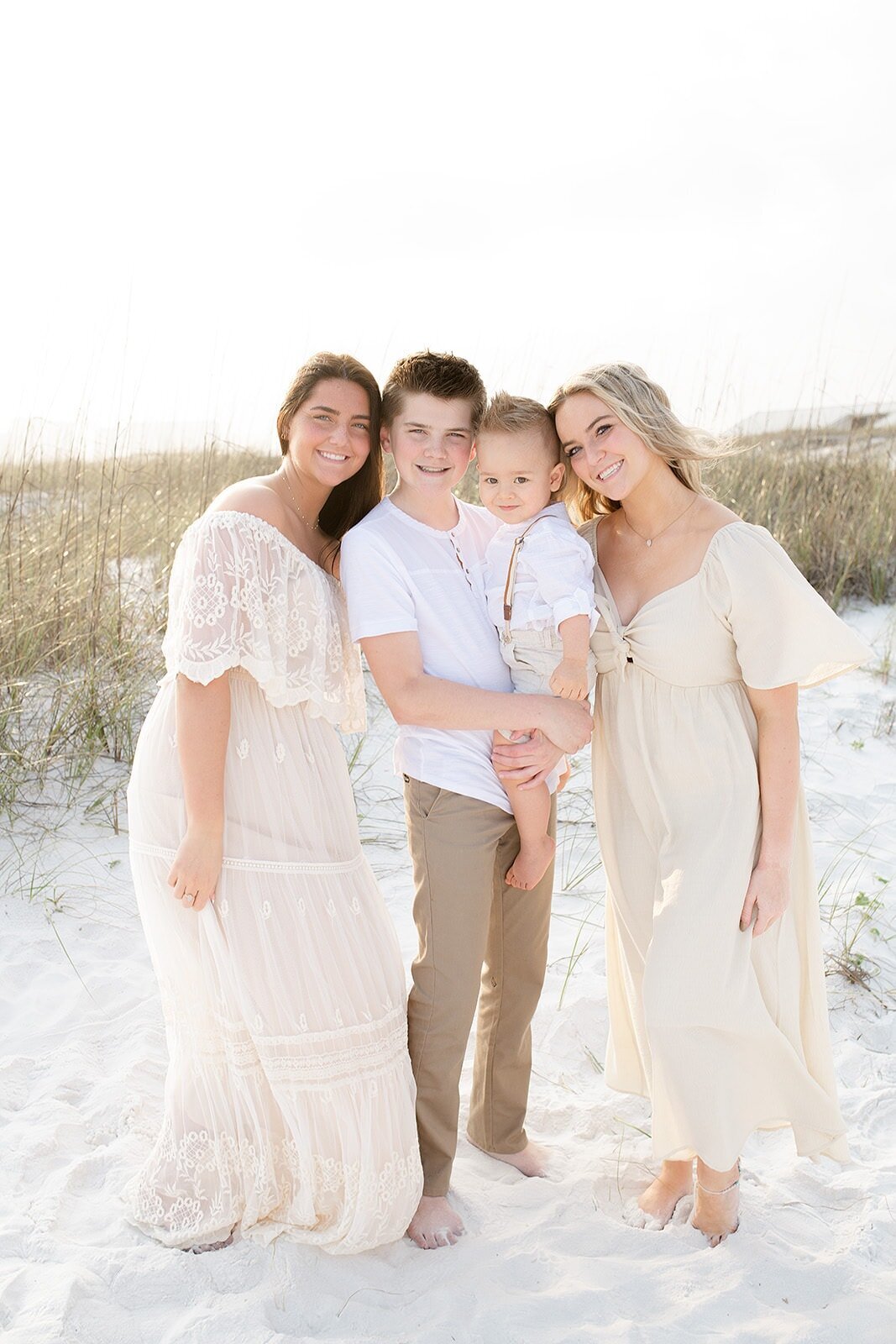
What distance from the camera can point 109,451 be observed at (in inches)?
204

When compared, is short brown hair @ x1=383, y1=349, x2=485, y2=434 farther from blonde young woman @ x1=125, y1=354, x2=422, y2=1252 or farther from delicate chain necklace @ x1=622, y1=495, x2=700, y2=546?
delicate chain necklace @ x1=622, y1=495, x2=700, y2=546

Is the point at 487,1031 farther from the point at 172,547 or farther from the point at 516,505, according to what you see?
the point at 172,547

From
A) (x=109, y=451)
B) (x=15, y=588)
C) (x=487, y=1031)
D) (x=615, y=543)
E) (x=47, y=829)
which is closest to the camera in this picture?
(x=615, y=543)

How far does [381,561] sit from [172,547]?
347 centimetres

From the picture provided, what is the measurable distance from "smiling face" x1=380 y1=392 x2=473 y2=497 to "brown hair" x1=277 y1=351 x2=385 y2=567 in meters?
0.11

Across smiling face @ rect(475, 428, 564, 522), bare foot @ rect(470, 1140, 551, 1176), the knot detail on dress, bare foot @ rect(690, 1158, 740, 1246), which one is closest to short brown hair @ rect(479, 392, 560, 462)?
smiling face @ rect(475, 428, 564, 522)

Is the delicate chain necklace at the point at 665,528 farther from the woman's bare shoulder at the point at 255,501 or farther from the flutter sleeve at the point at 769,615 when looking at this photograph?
the woman's bare shoulder at the point at 255,501

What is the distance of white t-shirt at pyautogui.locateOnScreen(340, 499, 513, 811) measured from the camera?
2279 millimetres

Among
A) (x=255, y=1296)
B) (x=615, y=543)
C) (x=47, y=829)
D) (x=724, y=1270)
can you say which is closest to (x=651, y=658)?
(x=615, y=543)

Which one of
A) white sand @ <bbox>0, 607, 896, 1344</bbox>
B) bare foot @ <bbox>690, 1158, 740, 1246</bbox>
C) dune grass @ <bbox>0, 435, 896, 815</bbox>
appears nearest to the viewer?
white sand @ <bbox>0, 607, 896, 1344</bbox>

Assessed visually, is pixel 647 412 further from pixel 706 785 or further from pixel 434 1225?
pixel 434 1225

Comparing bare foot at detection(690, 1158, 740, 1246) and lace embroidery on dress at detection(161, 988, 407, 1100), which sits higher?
lace embroidery on dress at detection(161, 988, 407, 1100)

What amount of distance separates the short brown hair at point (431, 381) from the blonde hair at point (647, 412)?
0.19 m

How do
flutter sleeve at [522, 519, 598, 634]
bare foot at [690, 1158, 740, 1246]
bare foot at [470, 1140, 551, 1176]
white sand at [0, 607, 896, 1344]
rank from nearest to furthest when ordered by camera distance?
white sand at [0, 607, 896, 1344]
flutter sleeve at [522, 519, 598, 634]
bare foot at [690, 1158, 740, 1246]
bare foot at [470, 1140, 551, 1176]
